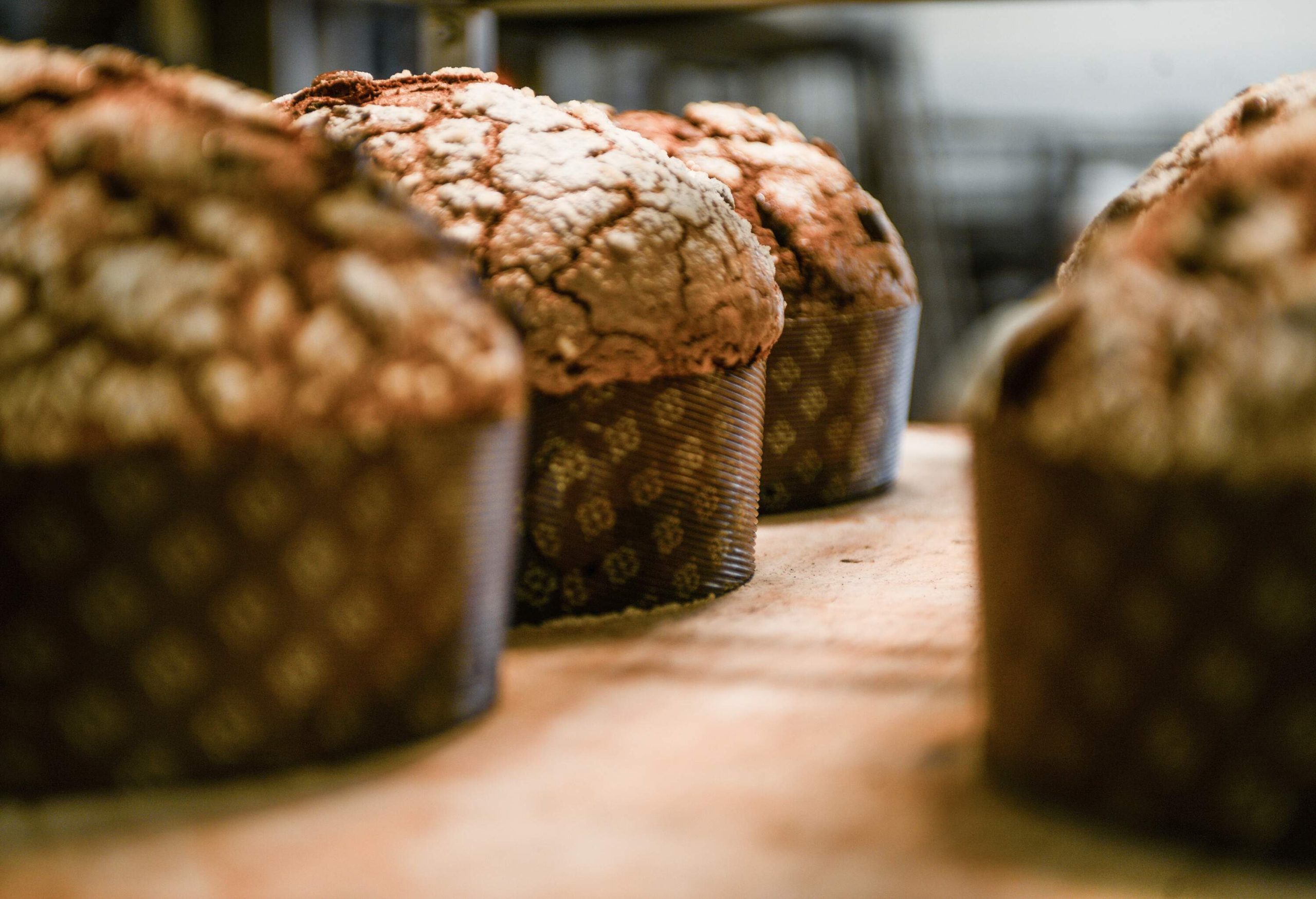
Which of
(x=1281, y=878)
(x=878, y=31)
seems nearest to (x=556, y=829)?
(x=1281, y=878)

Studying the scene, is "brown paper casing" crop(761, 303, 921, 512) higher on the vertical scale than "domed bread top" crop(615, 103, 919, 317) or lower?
lower

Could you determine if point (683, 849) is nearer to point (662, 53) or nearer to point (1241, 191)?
point (1241, 191)

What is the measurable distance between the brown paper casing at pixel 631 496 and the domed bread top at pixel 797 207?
0.73 meters

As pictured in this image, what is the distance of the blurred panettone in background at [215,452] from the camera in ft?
3.21

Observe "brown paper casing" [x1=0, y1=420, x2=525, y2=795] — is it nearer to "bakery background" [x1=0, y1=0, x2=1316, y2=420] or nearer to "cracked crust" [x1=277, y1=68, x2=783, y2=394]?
"cracked crust" [x1=277, y1=68, x2=783, y2=394]

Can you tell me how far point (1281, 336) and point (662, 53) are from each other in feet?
11.3

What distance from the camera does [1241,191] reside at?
1025 mm

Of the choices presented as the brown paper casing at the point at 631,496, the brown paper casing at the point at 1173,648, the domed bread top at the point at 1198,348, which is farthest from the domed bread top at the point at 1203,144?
the brown paper casing at the point at 1173,648

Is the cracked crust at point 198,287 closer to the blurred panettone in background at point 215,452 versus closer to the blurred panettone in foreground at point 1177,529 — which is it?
the blurred panettone in background at point 215,452

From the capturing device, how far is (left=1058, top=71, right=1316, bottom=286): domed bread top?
184 cm

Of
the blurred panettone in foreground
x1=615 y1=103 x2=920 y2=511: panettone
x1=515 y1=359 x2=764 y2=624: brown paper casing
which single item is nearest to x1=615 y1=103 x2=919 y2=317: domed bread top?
x1=615 y1=103 x2=920 y2=511: panettone

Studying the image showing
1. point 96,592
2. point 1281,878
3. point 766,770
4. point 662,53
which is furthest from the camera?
point 662,53

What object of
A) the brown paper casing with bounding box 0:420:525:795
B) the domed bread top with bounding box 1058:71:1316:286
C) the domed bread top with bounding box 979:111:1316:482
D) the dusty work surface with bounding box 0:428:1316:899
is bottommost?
the dusty work surface with bounding box 0:428:1316:899

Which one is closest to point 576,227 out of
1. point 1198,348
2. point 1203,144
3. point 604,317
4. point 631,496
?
point 604,317
